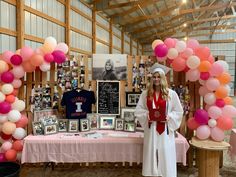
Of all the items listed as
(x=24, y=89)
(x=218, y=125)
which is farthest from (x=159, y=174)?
(x=24, y=89)

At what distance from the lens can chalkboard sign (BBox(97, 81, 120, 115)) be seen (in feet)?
13.2

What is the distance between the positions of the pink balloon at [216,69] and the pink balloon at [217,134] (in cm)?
75

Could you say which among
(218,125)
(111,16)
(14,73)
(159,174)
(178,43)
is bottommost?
(159,174)

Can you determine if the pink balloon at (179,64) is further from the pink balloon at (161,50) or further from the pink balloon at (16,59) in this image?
the pink balloon at (16,59)

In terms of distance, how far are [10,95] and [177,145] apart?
7.72ft

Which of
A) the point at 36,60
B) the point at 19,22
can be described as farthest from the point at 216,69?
the point at 19,22

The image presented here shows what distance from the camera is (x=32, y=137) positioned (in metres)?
3.60

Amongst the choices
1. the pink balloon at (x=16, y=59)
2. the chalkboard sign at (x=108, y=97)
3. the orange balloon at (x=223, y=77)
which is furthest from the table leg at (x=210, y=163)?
the pink balloon at (x=16, y=59)

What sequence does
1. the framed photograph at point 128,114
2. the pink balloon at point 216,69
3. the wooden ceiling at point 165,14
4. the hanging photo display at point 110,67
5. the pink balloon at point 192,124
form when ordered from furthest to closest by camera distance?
the wooden ceiling at point 165,14
the hanging photo display at point 110,67
the framed photograph at point 128,114
the pink balloon at point 192,124
the pink balloon at point 216,69

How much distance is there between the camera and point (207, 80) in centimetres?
353

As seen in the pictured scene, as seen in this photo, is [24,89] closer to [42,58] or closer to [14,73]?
[14,73]

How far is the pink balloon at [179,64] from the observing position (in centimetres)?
356

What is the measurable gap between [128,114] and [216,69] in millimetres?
1409

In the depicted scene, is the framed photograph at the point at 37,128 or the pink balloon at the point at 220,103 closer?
the pink balloon at the point at 220,103
